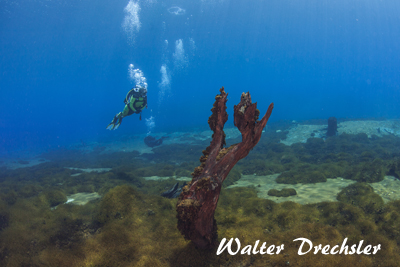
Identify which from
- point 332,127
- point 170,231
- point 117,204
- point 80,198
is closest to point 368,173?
point 170,231

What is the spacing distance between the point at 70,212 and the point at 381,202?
9.73m

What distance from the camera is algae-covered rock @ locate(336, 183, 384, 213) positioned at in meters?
5.14

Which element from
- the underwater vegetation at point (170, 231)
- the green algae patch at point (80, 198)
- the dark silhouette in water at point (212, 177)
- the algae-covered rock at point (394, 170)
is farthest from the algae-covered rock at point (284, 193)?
the green algae patch at point (80, 198)

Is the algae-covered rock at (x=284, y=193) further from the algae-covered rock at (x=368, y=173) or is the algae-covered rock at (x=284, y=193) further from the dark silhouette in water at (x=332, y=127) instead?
the dark silhouette in water at (x=332, y=127)

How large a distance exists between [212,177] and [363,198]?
5.59 meters

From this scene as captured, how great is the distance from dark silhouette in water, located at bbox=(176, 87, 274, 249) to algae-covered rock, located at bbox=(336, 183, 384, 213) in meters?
4.27

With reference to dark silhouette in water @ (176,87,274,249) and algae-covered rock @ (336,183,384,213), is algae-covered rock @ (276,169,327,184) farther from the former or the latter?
dark silhouette in water @ (176,87,274,249)

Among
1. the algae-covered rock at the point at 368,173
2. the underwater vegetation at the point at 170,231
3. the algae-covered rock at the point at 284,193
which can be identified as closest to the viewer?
the underwater vegetation at the point at 170,231

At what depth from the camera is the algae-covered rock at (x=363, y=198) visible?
5.14 metres

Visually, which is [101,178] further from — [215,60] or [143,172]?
[215,60]

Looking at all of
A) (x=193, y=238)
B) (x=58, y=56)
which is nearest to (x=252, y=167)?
(x=193, y=238)

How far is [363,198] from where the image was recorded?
5758mm

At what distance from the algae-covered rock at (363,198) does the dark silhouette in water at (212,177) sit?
4.27 meters

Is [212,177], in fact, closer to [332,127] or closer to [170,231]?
[170,231]
